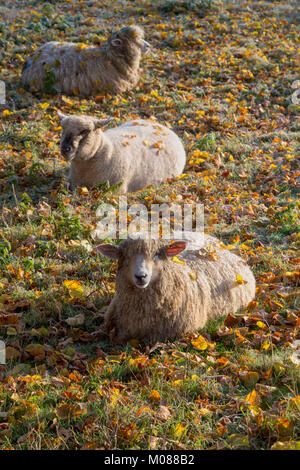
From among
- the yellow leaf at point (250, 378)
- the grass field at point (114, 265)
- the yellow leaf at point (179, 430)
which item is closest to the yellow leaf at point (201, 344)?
the grass field at point (114, 265)

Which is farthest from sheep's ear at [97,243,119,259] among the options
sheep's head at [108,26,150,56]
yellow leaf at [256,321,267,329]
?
sheep's head at [108,26,150,56]

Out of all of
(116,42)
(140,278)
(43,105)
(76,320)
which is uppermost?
(116,42)

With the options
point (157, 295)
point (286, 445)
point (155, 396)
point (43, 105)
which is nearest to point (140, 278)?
point (157, 295)

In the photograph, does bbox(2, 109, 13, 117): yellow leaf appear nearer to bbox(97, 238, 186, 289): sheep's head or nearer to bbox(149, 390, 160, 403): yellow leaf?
bbox(97, 238, 186, 289): sheep's head

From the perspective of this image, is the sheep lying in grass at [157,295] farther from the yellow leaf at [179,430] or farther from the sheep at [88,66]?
the sheep at [88,66]

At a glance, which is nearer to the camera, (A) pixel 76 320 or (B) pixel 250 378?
(B) pixel 250 378

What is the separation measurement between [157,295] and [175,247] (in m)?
0.47

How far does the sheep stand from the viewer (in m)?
10.1

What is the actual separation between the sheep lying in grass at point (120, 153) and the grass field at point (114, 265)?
0.30 meters

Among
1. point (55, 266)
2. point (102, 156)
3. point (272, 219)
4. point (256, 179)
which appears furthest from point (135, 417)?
point (256, 179)

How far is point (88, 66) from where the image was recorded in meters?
10.3

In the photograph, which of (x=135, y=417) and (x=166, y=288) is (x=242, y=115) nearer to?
(x=166, y=288)

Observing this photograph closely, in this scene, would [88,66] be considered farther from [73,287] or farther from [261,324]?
[261,324]

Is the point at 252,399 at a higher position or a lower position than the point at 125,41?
lower
